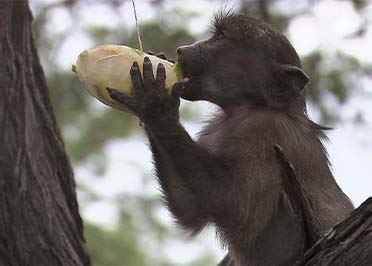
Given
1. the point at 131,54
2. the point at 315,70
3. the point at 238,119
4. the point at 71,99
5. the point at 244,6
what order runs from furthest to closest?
the point at 71,99
the point at 315,70
the point at 244,6
the point at 238,119
the point at 131,54

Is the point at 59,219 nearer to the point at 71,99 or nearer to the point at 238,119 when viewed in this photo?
the point at 238,119

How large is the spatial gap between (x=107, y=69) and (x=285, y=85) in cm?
91

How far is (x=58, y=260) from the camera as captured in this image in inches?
176

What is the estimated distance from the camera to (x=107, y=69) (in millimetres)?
3943

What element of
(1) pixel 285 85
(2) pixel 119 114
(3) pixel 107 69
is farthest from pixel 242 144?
(2) pixel 119 114

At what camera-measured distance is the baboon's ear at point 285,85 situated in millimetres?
4391

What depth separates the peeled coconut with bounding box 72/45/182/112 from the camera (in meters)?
3.95

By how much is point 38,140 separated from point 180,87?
0.94 m

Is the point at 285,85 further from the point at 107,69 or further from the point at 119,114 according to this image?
the point at 119,114

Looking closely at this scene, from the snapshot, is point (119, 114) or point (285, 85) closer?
point (285, 85)

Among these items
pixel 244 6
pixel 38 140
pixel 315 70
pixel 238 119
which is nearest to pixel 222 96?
pixel 238 119

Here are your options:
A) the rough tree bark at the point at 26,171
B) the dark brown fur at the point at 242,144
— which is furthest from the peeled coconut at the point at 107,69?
the rough tree bark at the point at 26,171

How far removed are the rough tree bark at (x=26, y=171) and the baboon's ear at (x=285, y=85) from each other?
1.10 m

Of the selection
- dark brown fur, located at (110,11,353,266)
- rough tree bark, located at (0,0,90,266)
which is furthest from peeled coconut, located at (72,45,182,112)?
rough tree bark, located at (0,0,90,266)
